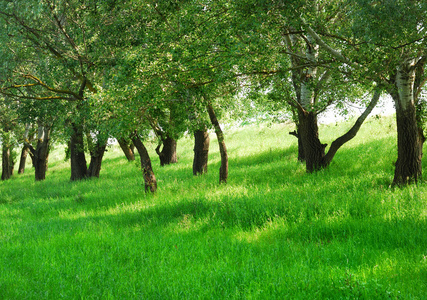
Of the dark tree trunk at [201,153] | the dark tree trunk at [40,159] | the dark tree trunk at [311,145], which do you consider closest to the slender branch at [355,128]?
the dark tree trunk at [311,145]

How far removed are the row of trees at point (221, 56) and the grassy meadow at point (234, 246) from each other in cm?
258

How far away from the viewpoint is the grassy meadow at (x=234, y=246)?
495 cm

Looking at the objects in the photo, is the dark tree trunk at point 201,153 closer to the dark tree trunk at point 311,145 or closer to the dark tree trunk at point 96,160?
the dark tree trunk at point 311,145

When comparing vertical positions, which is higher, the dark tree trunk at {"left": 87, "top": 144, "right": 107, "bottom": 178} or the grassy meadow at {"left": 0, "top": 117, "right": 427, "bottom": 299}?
the dark tree trunk at {"left": 87, "top": 144, "right": 107, "bottom": 178}

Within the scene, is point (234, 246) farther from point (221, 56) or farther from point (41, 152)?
point (41, 152)

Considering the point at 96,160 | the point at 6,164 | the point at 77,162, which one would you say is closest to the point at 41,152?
the point at 77,162

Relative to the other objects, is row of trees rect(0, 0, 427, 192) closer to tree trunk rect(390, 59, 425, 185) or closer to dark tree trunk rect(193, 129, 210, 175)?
tree trunk rect(390, 59, 425, 185)

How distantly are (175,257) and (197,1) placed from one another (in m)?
6.96

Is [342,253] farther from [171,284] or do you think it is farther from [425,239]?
[171,284]

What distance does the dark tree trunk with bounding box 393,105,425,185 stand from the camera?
397 inches

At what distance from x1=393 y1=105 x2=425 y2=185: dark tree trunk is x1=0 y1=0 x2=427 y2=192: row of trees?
3 cm

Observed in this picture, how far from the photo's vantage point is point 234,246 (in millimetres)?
6758

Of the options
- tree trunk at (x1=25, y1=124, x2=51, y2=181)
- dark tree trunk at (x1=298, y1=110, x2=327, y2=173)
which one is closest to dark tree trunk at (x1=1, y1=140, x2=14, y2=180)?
tree trunk at (x1=25, y1=124, x2=51, y2=181)

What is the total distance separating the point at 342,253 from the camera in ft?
19.0
